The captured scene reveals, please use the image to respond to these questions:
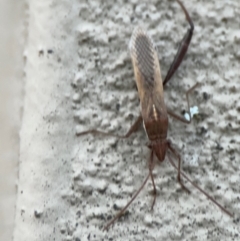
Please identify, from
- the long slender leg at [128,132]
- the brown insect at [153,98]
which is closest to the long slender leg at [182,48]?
the brown insect at [153,98]

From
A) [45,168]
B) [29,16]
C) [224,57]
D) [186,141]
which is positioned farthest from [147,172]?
[29,16]

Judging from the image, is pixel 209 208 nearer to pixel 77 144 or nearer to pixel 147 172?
pixel 147 172

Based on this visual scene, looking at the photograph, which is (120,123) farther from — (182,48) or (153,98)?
(182,48)

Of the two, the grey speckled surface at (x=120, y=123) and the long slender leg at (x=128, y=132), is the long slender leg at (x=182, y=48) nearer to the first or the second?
the grey speckled surface at (x=120, y=123)

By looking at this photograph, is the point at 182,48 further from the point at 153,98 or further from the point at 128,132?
the point at 128,132

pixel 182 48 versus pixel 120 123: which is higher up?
pixel 182 48

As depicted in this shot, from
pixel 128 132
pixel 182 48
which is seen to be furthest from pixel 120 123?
pixel 182 48
